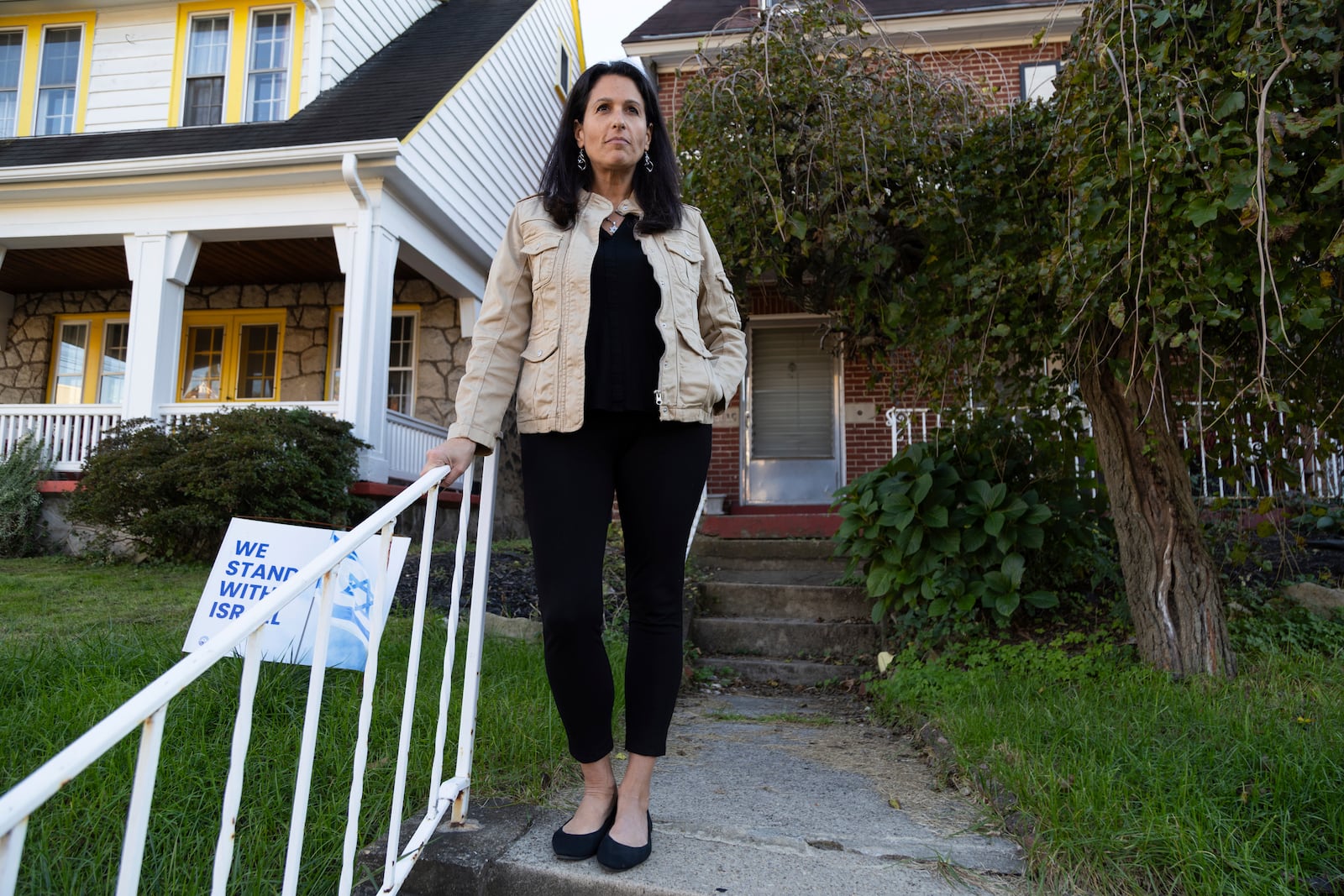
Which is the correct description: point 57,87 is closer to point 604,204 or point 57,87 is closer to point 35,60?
point 35,60

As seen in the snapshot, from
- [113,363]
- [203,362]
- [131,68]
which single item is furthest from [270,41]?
[113,363]

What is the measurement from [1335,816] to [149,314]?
330 inches

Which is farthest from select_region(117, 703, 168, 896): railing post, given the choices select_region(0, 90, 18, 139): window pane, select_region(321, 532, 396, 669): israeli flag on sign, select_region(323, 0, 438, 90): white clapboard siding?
select_region(0, 90, 18, 139): window pane

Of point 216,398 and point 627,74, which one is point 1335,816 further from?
point 216,398

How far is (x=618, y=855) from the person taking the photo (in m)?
1.68

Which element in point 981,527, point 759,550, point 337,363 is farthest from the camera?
point 337,363

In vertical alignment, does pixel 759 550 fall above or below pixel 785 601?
above

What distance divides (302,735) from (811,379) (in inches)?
302

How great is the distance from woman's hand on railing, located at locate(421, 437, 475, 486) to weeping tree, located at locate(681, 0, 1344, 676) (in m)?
1.90

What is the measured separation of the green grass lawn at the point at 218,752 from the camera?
1.63m

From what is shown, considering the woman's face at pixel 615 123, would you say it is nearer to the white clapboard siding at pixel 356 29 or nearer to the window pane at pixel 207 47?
the white clapboard siding at pixel 356 29

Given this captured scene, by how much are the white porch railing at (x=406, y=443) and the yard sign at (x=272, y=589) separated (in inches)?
204

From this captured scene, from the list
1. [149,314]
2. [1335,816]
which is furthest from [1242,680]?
[149,314]

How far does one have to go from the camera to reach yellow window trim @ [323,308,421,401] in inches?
367
